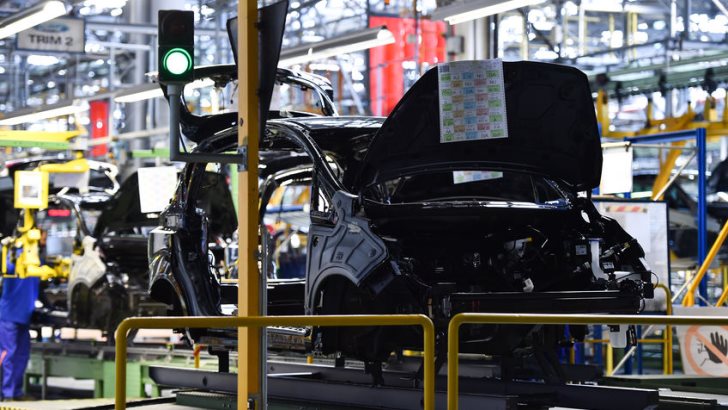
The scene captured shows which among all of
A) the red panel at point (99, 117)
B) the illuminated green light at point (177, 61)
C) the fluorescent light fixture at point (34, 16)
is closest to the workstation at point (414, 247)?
the illuminated green light at point (177, 61)

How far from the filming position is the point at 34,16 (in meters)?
12.4

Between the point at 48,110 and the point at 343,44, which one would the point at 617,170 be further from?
the point at 48,110

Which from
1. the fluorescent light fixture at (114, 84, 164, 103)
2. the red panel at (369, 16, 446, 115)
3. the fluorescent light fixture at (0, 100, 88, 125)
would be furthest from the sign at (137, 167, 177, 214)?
the red panel at (369, 16, 446, 115)

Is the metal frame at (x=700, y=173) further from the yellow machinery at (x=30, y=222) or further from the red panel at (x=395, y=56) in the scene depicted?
the red panel at (x=395, y=56)

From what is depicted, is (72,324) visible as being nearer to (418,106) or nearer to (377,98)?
(418,106)

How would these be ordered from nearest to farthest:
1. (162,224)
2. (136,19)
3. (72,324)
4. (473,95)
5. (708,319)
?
1. (708,319)
2. (473,95)
3. (162,224)
4. (72,324)
5. (136,19)

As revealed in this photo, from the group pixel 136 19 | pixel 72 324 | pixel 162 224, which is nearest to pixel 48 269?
pixel 72 324

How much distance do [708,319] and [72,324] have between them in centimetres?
1023

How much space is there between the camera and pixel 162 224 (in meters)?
7.95

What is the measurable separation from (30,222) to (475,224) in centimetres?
890

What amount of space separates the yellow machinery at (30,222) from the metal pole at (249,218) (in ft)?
28.6

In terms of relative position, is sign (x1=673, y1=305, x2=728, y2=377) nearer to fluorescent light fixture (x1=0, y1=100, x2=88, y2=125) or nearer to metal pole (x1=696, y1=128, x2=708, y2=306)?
metal pole (x1=696, y1=128, x2=708, y2=306)

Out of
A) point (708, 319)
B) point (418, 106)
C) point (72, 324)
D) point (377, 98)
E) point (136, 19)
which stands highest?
point (136, 19)

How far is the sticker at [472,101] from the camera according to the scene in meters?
6.22
